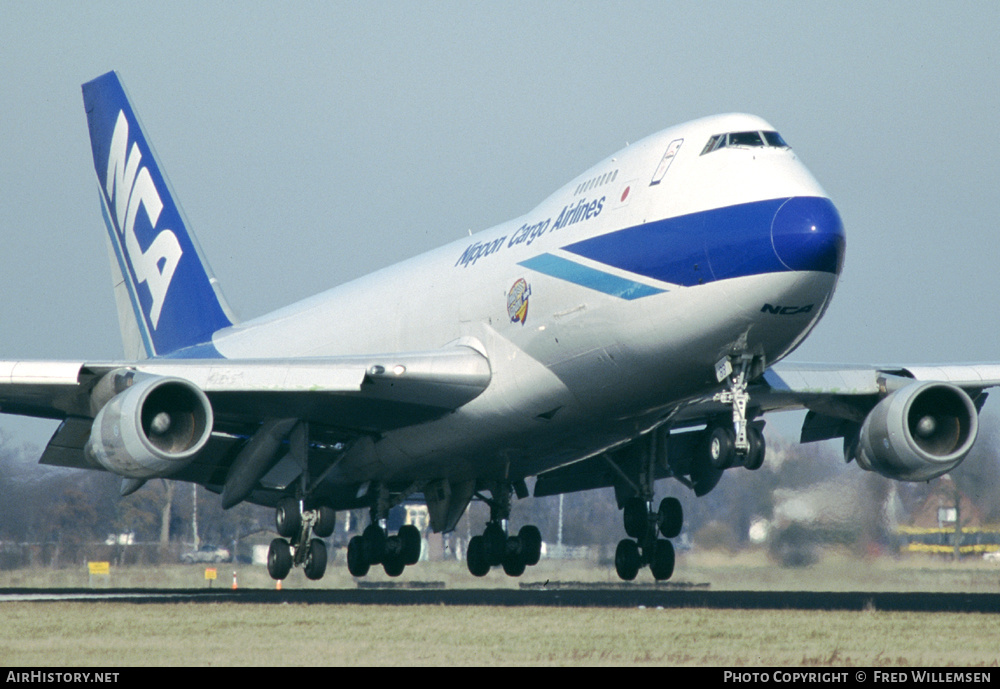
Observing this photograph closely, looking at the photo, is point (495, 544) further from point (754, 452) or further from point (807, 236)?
point (807, 236)

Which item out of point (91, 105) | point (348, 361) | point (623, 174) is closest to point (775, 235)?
point (623, 174)

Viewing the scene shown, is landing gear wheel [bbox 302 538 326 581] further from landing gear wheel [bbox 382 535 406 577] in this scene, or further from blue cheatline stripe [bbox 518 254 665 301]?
blue cheatline stripe [bbox 518 254 665 301]

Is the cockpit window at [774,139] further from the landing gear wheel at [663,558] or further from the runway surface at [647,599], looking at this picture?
the landing gear wheel at [663,558]

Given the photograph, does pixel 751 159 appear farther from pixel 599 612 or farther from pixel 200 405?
pixel 200 405

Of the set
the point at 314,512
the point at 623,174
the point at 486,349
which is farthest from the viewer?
the point at 314,512

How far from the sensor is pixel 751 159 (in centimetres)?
1742

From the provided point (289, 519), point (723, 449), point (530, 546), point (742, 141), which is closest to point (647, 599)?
point (530, 546)

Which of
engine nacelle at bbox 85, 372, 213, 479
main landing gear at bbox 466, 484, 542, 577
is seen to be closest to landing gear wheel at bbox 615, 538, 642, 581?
main landing gear at bbox 466, 484, 542, 577

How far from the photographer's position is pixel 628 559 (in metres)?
24.8

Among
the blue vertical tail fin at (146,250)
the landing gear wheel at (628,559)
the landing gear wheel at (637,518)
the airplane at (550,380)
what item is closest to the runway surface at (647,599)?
the landing gear wheel at (628,559)

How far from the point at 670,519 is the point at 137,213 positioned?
1461 centimetres

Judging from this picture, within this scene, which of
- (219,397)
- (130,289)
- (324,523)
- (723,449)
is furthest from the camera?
(130,289)
